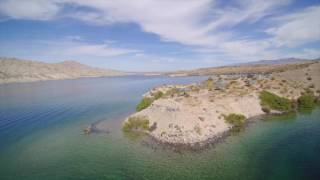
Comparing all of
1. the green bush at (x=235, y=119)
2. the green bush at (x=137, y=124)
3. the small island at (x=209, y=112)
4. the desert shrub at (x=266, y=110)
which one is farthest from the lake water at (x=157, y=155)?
the desert shrub at (x=266, y=110)

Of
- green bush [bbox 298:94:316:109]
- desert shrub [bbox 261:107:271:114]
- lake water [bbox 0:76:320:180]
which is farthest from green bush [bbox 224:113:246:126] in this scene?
green bush [bbox 298:94:316:109]

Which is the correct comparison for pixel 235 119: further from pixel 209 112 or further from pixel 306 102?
pixel 306 102

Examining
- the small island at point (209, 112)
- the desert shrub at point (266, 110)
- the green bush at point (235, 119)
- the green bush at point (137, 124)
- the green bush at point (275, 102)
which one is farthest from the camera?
the green bush at point (275, 102)

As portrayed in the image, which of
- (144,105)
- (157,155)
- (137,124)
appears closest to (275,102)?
(144,105)

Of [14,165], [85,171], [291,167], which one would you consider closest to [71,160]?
[85,171]

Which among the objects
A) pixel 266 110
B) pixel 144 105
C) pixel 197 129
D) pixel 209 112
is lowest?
pixel 197 129

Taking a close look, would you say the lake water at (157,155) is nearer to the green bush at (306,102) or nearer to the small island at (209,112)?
the small island at (209,112)

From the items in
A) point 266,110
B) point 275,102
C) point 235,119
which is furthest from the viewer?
point 275,102
